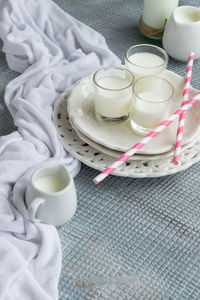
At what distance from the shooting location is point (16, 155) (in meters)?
0.88

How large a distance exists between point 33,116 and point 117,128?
0.18 metres

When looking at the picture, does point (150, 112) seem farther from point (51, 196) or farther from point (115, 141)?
point (51, 196)

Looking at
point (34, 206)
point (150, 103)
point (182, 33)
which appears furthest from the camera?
point (182, 33)

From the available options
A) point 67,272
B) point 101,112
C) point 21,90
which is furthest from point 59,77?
point 67,272

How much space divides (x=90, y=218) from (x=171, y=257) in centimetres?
16

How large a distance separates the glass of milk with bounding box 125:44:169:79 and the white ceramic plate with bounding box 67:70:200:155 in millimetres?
68

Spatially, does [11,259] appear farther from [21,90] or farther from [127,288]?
[21,90]

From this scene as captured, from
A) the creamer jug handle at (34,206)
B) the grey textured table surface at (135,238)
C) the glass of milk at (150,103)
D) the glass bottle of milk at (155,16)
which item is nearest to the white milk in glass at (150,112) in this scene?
the glass of milk at (150,103)

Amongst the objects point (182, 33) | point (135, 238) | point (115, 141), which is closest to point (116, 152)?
point (115, 141)

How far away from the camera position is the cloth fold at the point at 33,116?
2.35 feet

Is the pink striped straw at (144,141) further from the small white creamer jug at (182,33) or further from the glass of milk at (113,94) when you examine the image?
the small white creamer jug at (182,33)

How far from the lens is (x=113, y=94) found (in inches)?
35.6

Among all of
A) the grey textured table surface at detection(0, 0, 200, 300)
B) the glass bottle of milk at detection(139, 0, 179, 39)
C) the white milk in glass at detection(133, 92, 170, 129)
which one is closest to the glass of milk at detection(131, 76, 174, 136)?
the white milk in glass at detection(133, 92, 170, 129)

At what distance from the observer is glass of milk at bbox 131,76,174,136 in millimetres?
876
